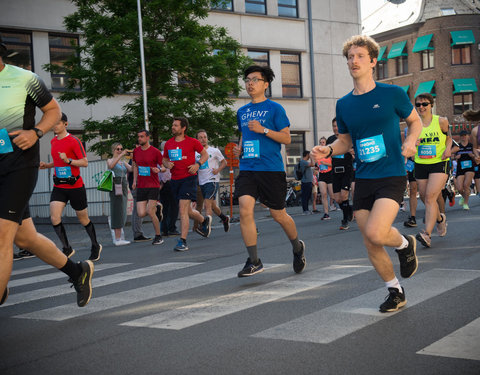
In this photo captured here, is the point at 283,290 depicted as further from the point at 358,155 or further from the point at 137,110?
the point at 137,110

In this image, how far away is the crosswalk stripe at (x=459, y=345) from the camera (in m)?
3.54

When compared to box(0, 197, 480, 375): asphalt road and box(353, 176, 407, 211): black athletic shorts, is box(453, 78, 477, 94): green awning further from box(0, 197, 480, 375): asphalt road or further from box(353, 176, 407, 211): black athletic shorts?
box(353, 176, 407, 211): black athletic shorts

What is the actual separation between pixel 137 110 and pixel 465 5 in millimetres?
36203

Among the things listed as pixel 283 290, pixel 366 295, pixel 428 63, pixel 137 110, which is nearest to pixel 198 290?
pixel 283 290

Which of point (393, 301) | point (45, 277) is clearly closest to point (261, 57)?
point (45, 277)

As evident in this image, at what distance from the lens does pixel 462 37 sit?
46.9 meters

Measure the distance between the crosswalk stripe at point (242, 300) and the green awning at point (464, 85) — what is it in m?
43.7

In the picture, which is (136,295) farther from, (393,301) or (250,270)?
(393,301)

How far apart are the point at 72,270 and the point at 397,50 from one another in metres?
47.7

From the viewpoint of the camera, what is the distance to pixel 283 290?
5.76m

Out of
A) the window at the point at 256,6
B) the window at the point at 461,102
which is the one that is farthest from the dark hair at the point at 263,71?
the window at the point at 461,102

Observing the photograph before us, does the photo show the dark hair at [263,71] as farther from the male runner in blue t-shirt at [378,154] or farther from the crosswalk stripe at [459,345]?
the crosswalk stripe at [459,345]

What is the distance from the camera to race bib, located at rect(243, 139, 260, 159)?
688 cm

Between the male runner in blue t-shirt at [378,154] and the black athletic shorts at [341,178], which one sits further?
the black athletic shorts at [341,178]
